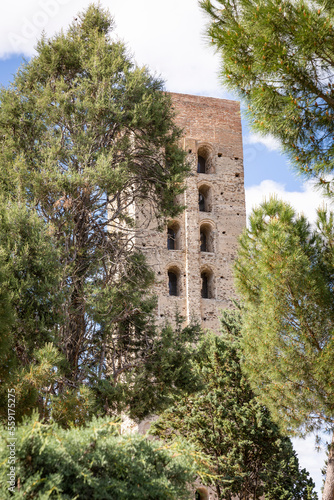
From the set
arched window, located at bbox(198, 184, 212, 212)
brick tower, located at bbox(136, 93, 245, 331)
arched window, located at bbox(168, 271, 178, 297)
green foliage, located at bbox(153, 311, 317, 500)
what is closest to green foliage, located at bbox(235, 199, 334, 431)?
green foliage, located at bbox(153, 311, 317, 500)

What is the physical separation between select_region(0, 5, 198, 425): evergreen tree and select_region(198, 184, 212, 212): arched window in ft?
41.5

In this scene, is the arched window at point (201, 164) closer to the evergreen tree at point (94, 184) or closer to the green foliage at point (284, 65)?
→ the evergreen tree at point (94, 184)

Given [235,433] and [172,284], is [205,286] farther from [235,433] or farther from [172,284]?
[235,433]

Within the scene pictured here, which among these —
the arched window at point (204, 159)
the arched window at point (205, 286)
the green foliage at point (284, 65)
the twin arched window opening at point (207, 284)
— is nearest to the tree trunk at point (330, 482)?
the green foliage at point (284, 65)

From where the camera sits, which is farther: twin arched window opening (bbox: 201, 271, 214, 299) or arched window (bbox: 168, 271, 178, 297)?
twin arched window opening (bbox: 201, 271, 214, 299)

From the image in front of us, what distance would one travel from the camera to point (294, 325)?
8391 millimetres

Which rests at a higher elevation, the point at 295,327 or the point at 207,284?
the point at 207,284

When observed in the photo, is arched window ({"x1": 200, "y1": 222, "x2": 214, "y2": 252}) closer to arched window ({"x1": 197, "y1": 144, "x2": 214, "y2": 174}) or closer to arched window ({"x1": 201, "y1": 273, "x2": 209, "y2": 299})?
arched window ({"x1": 201, "y1": 273, "x2": 209, "y2": 299})

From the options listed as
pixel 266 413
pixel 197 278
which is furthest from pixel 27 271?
pixel 197 278

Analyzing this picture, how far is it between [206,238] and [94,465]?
1875cm

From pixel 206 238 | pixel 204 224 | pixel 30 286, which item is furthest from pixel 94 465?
pixel 206 238

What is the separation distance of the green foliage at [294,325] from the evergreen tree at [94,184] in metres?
1.16

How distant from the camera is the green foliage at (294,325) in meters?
8.05

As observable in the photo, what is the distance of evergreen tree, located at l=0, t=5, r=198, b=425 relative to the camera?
317 inches
